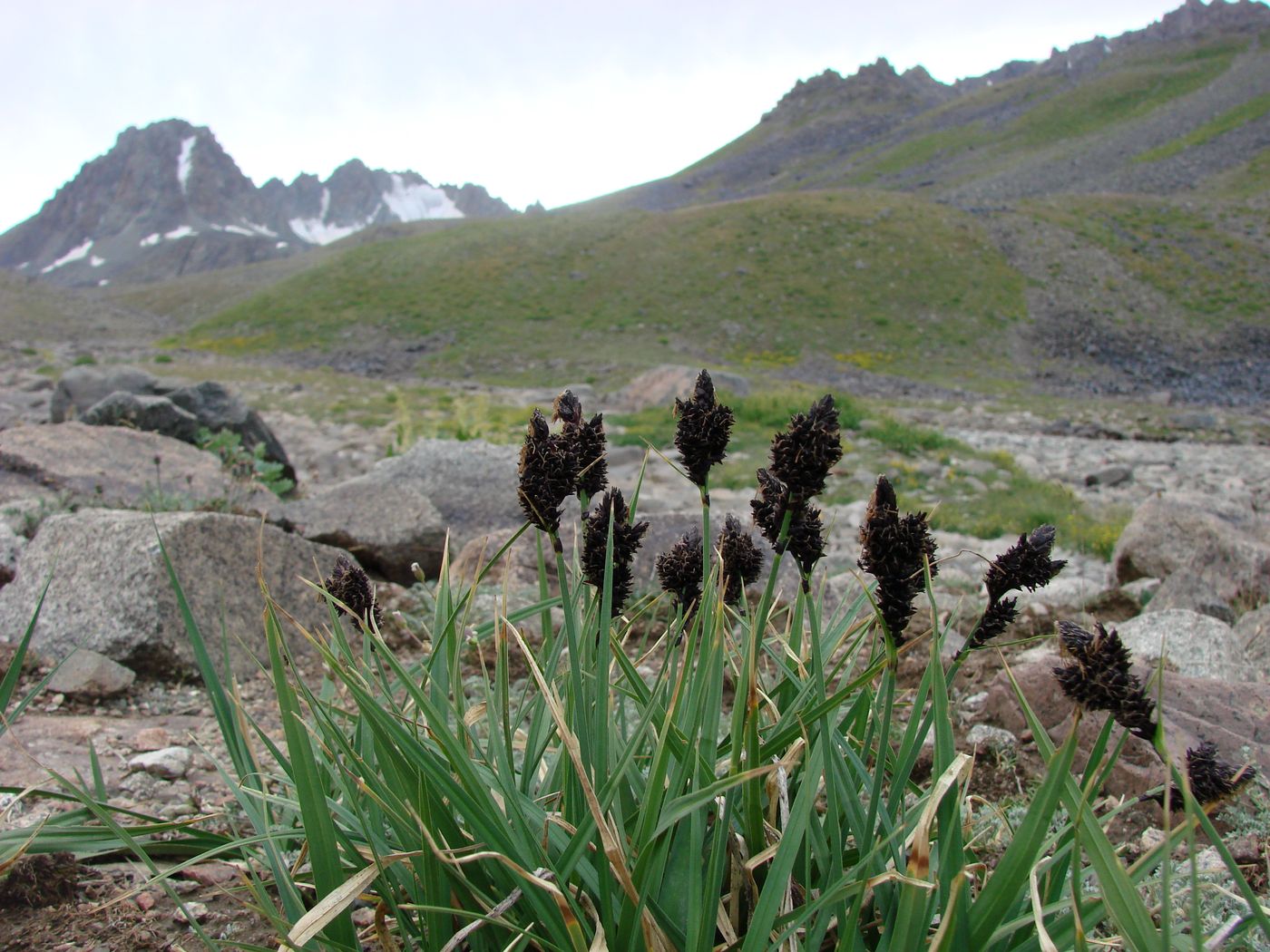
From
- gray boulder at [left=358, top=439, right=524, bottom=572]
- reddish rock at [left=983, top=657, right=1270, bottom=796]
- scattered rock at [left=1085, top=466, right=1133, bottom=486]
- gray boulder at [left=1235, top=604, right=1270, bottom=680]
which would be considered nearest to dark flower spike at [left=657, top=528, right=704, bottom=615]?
reddish rock at [left=983, top=657, right=1270, bottom=796]

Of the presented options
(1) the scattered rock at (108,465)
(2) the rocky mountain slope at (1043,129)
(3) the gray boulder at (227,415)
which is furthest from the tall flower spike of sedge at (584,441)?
(2) the rocky mountain slope at (1043,129)

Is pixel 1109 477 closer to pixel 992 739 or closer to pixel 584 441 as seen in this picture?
pixel 992 739

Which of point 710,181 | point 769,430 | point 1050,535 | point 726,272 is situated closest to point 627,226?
point 726,272

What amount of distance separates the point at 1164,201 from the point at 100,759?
4928 centimetres

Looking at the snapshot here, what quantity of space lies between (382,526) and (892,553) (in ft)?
15.5

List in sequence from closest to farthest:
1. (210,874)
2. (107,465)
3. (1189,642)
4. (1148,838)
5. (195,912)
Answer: (195,912), (210,874), (1148,838), (1189,642), (107,465)

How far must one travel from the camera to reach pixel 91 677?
11.3 feet

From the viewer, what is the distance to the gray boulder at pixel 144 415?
8109 millimetres

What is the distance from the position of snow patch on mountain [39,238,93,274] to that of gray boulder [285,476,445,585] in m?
135

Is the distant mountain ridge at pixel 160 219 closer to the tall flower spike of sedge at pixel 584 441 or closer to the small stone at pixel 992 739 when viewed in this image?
the small stone at pixel 992 739

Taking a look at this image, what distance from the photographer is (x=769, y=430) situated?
13.2m

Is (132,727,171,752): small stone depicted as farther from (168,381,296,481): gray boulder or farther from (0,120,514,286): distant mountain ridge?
(0,120,514,286): distant mountain ridge

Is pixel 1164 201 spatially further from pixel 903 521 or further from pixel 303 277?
pixel 903 521

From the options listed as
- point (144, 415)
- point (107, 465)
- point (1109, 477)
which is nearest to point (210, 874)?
point (107, 465)
